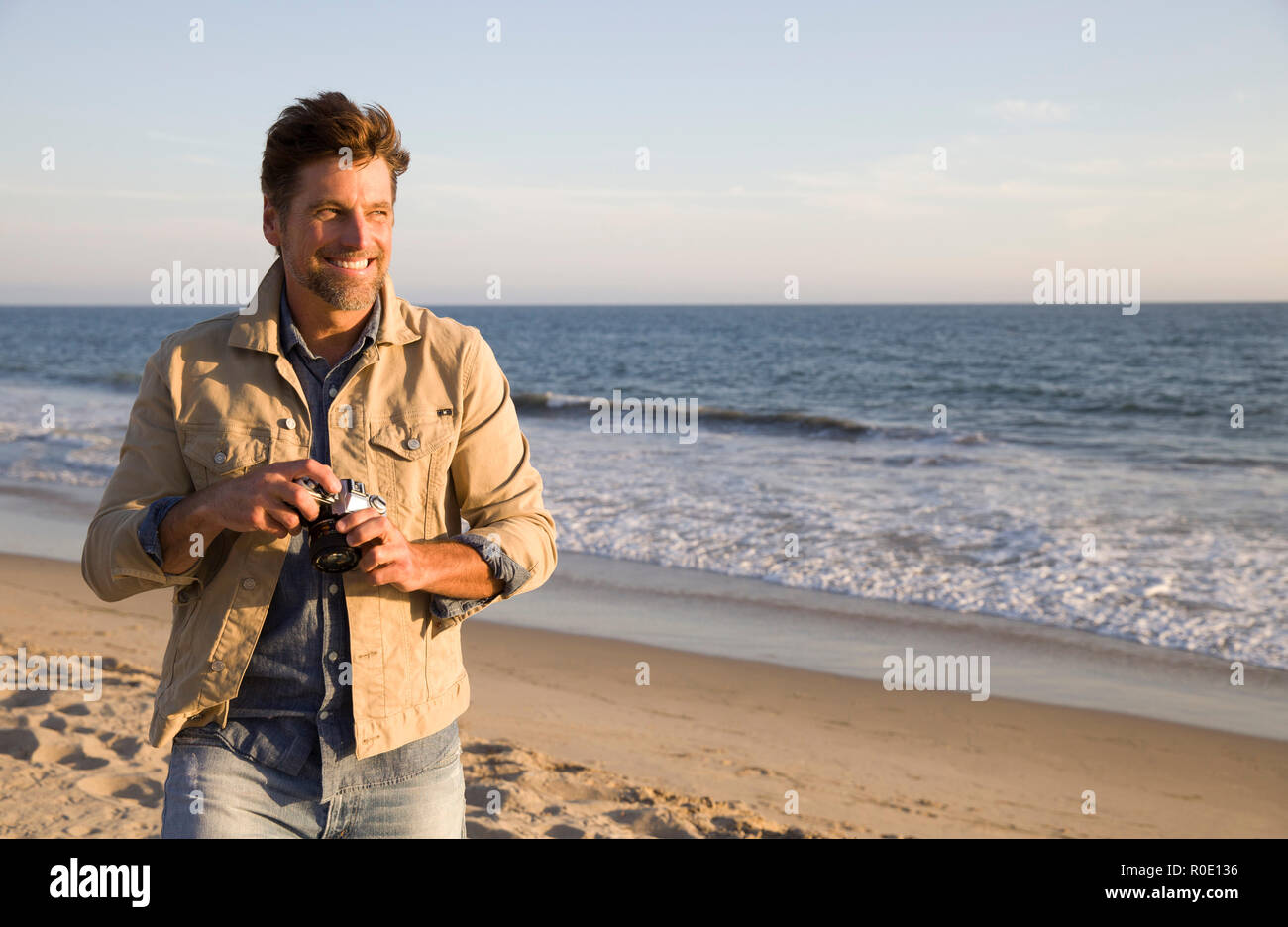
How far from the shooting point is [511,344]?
54.3m

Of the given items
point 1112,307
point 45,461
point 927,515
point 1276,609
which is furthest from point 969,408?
point 1112,307

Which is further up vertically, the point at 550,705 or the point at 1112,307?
the point at 1112,307

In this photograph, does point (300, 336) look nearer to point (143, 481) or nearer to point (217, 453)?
point (217, 453)

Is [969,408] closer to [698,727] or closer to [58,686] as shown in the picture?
[698,727]

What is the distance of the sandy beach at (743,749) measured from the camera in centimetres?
443

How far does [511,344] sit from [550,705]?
49.4 m

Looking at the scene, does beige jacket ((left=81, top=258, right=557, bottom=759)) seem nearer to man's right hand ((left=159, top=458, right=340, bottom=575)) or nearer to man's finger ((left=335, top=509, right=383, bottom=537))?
man's right hand ((left=159, top=458, right=340, bottom=575))

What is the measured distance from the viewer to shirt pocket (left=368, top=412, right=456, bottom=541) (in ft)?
7.16

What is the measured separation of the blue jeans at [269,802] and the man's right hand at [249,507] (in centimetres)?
40

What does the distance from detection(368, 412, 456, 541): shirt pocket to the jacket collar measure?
7.4 inches

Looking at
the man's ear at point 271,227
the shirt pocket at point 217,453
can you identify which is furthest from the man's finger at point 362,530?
the man's ear at point 271,227
